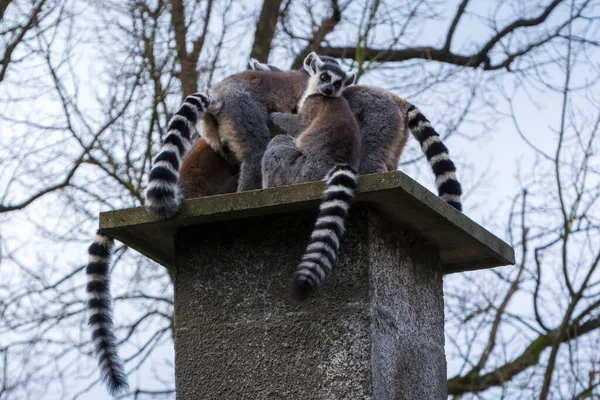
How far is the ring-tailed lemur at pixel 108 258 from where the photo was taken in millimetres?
4906

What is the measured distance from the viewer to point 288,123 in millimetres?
5531

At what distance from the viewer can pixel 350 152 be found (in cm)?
507

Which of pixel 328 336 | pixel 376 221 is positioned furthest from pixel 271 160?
pixel 328 336

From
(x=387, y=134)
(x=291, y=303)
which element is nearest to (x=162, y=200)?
(x=291, y=303)

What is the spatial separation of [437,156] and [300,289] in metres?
2.00

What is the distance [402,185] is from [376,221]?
41cm

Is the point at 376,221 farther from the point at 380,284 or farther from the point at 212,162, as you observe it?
the point at 212,162

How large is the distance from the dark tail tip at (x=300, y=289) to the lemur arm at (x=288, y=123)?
4.87 ft

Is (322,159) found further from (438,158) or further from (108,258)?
(108,258)

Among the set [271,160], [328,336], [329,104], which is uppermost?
[329,104]

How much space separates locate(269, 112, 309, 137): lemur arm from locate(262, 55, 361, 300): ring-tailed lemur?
29mm

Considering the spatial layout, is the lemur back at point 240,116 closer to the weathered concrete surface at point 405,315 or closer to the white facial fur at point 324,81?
the white facial fur at point 324,81

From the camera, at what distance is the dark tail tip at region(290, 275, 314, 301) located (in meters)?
4.07

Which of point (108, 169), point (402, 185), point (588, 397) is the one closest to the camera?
point (402, 185)
